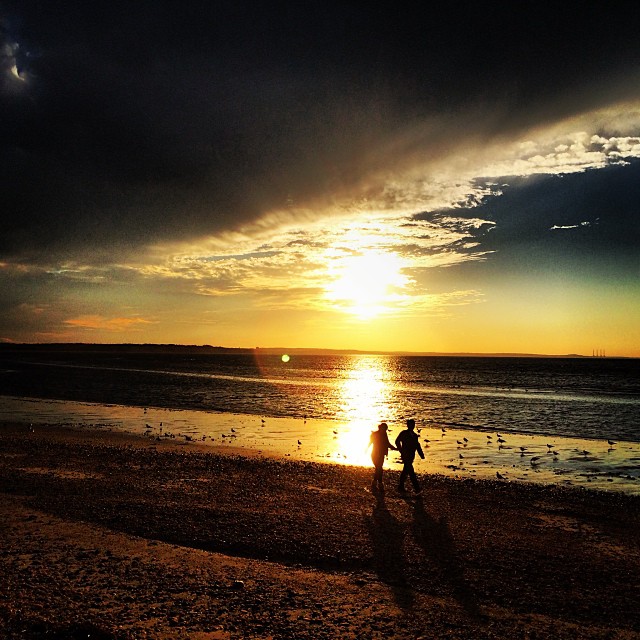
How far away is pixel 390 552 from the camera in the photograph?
37.1 feet

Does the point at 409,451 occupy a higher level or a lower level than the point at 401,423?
higher

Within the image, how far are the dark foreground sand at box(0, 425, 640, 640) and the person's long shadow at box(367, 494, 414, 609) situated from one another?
0.05 meters

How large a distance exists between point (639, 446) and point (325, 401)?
32522mm

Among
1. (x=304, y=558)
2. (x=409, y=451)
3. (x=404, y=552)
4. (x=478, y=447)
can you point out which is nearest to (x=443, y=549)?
(x=404, y=552)

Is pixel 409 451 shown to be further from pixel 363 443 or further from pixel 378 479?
pixel 363 443

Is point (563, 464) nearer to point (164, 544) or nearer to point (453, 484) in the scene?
point (453, 484)

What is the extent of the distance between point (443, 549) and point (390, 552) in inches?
50.7

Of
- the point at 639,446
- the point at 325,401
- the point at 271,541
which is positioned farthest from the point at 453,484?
the point at 325,401

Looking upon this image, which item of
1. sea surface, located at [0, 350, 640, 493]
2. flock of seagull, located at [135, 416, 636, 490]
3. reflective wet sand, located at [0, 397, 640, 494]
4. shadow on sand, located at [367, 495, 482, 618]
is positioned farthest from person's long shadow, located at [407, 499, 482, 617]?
flock of seagull, located at [135, 416, 636, 490]

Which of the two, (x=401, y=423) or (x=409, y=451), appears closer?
(x=409, y=451)

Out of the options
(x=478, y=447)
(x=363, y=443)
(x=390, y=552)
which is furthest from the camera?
(x=363, y=443)

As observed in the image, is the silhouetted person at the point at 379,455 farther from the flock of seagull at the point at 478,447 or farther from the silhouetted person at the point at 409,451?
the flock of seagull at the point at 478,447

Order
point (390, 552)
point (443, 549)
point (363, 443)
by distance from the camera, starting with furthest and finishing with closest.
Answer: point (363, 443) < point (443, 549) < point (390, 552)

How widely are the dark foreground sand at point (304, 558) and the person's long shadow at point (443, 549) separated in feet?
0.16
